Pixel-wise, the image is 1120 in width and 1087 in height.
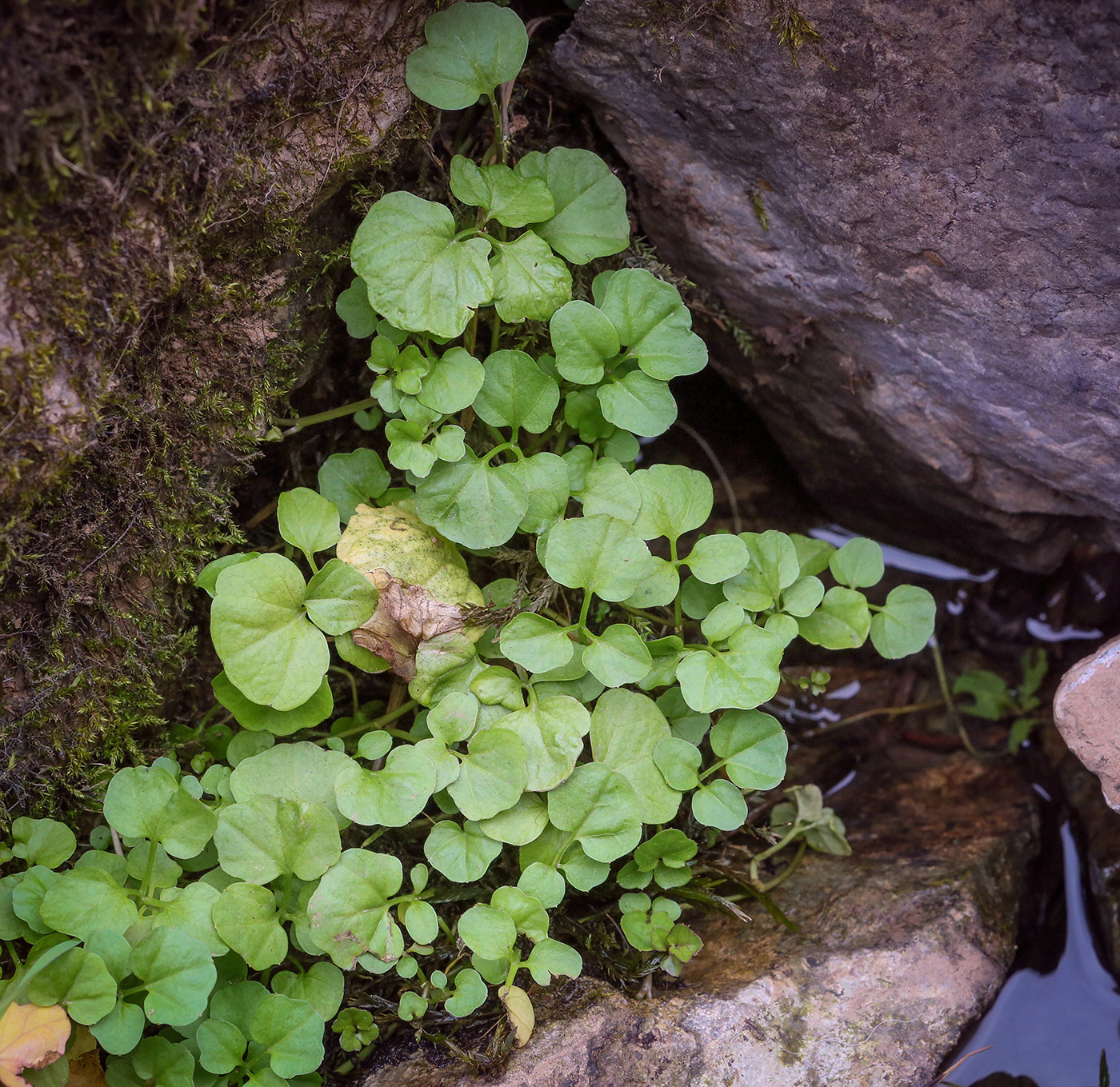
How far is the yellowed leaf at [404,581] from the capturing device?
1.67 m

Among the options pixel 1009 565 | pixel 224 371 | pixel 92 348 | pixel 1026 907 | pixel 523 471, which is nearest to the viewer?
pixel 92 348

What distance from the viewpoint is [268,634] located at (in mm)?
1577

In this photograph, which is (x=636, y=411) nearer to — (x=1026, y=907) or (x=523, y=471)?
(x=523, y=471)

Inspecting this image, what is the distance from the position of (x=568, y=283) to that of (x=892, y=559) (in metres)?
1.54

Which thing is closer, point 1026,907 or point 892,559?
point 1026,907

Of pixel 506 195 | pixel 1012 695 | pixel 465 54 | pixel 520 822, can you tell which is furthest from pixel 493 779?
pixel 1012 695

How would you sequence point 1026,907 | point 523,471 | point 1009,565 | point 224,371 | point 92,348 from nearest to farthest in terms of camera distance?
point 92,348 < point 224,371 < point 523,471 < point 1026,907 < point 1009,565

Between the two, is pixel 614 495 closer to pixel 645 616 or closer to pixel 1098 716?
pixel 645 616

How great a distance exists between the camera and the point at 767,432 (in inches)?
102

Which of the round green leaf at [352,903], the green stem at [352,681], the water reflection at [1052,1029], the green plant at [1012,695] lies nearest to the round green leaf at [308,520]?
the green stem at [352,681]

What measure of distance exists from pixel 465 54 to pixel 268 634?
1.13 metres

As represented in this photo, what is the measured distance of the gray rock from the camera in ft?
4.80

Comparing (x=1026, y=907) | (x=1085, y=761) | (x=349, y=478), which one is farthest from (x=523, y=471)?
(x=1026, y=907)

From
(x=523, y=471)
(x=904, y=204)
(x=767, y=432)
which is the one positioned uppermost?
(x=904, y=204)
